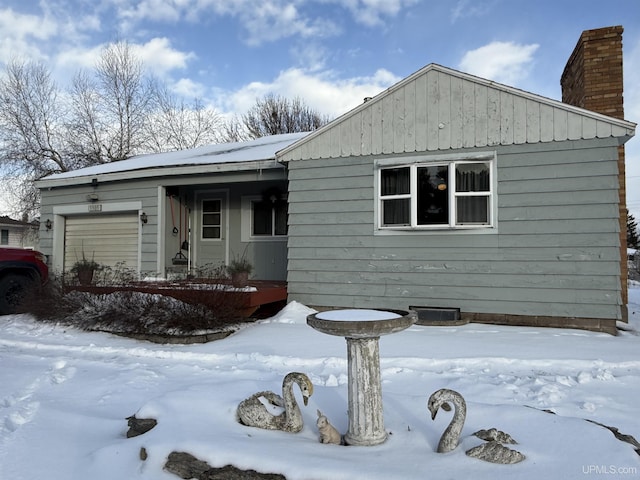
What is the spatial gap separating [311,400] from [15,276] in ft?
27.9

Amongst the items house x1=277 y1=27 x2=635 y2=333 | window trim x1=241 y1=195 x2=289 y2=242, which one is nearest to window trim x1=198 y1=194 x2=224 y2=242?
window trim x1=241 y1=195 x2=289 y2=242

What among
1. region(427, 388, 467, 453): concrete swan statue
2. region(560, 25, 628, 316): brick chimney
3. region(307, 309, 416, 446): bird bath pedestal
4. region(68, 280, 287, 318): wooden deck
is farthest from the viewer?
region(560, 25, 628, 316): brick chimney

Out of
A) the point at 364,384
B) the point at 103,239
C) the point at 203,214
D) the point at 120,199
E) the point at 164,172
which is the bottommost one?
the point at 364,384

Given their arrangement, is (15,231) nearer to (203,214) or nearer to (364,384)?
(203,214)

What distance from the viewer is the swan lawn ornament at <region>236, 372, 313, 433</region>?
9.47ft

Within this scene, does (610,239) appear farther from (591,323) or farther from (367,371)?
(367,371)

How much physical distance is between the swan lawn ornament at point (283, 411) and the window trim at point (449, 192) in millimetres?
5020

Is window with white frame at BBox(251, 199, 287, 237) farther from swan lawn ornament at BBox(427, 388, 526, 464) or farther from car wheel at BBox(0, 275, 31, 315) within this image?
swan lawn ornament at BBox(427, 388, 526, 464)

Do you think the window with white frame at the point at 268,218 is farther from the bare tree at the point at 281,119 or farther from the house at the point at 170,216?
the bare tree at the point at 281,119

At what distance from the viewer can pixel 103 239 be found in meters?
11.3

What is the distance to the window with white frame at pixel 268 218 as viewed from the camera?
10.7 meters

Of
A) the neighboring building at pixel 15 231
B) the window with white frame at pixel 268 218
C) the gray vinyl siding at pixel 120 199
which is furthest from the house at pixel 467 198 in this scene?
the neighboring building at pixel 15 231

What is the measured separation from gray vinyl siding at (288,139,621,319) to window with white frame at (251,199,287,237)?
2.38m

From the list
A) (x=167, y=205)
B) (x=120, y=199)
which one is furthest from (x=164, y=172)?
(x=120, y=199)
